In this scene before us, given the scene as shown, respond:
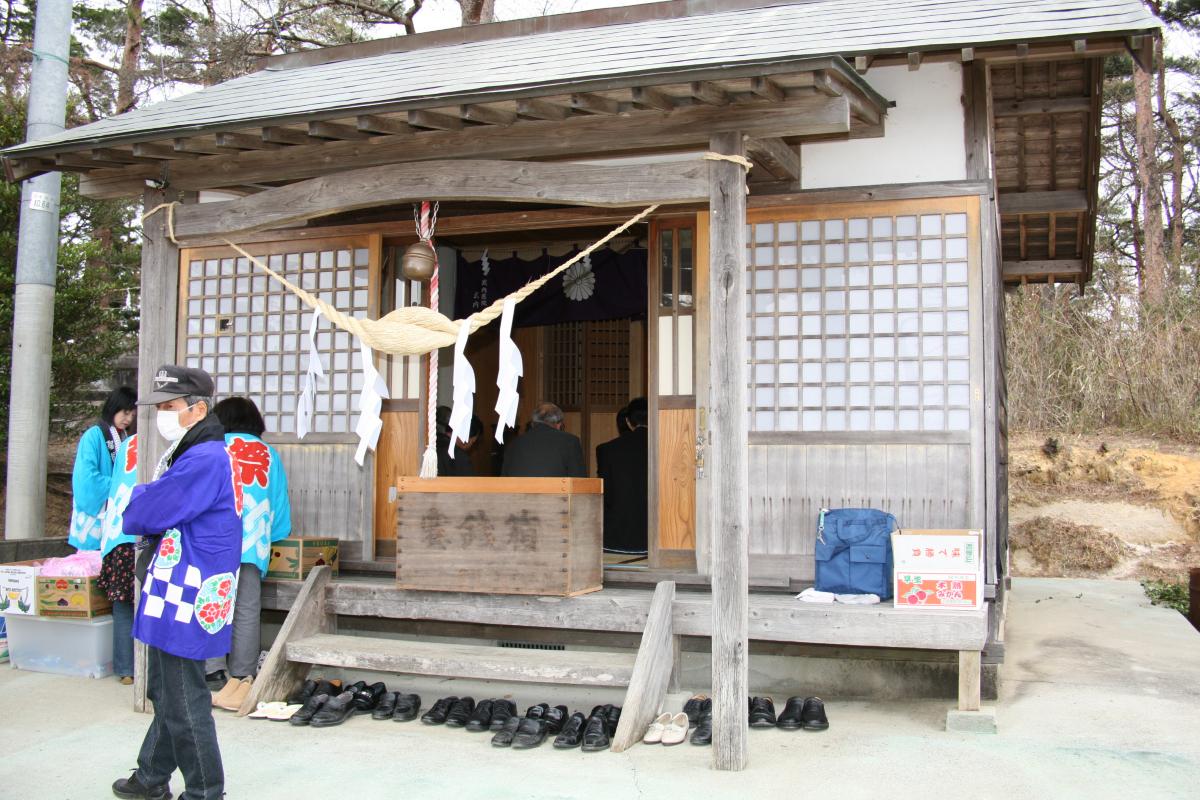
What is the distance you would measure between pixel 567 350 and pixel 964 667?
6507 millimetres

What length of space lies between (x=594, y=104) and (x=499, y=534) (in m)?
2.50

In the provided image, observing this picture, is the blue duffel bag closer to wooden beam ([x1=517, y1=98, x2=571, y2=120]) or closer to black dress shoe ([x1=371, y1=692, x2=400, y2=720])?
black dress shoe ([x1=371, y1=692, x2=400, y2=720])

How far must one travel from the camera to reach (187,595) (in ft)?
13.7

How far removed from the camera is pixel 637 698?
5.36 meters

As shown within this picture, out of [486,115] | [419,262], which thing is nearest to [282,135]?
[419,262]

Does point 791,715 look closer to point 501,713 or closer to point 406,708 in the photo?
point 501,713

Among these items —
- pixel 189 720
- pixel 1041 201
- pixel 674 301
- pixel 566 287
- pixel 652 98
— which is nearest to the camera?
pixel 189 720

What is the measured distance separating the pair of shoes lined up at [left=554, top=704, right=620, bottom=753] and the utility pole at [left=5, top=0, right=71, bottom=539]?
5506 mm

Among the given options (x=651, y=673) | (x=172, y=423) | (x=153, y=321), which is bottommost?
(x=651, y=673)

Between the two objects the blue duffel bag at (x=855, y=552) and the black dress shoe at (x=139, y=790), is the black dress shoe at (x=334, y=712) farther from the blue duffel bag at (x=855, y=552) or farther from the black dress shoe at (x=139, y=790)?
the blue duffel bag at (x=855, y=552)

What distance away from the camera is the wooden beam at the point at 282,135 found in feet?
19.2

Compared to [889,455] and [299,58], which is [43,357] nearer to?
[299,58]

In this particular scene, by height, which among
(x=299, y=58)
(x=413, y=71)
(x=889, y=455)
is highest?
(x=299, y=58)

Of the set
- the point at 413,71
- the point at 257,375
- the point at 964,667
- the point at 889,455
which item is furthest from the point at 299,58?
the point at 964,667
